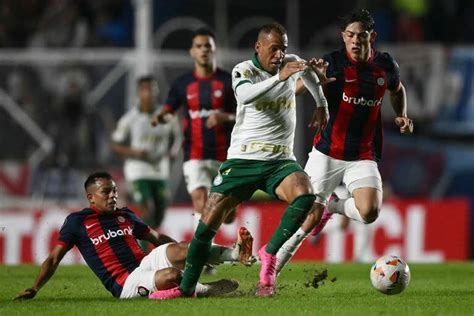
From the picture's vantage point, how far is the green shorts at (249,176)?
778cm

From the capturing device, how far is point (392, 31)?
18312 mm

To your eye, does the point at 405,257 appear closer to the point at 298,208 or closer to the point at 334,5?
the point at 334,5

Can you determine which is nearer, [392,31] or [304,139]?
[304,139]


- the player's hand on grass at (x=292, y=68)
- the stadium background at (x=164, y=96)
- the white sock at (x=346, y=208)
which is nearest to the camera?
the player's hand on grass at (x=292, y=68)

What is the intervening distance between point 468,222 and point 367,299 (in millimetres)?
8393

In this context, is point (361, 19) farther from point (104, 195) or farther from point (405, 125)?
point (104, 195)

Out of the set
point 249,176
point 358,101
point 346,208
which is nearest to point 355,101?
point 358,101

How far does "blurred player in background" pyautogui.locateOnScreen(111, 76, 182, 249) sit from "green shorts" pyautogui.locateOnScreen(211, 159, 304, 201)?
5.27m

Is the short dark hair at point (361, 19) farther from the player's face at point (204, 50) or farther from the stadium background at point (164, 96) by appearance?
the stadium background at point (164, 96)

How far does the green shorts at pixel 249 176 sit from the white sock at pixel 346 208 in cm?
127

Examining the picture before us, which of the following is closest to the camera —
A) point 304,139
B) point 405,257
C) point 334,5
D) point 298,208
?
point 298,208

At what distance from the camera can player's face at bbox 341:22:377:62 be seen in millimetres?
8711

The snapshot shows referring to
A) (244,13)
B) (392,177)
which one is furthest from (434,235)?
(244,13)

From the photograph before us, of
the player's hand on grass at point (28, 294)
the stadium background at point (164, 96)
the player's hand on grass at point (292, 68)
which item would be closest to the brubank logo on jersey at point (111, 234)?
the player's hand on grass at point (28, 294)
